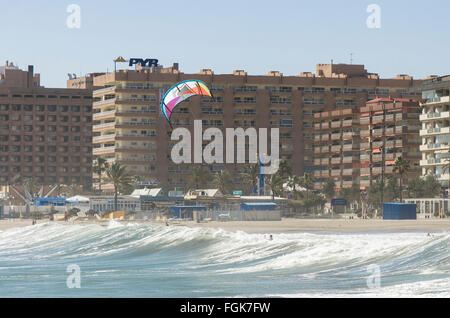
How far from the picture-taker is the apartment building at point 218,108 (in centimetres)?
17638

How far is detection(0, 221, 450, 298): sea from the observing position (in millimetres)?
38344

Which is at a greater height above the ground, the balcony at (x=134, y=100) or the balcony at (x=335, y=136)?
the balcony at (x=134, y=100)

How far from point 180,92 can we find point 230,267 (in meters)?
102

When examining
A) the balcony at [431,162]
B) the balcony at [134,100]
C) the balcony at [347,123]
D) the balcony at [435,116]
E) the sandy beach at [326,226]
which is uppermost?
the balcony at [134,100]

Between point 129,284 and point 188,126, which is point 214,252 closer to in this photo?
point 129,284

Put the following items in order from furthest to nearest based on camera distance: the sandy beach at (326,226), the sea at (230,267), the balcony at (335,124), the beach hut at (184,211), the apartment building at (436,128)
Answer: the balcony at (335,124) < the apartment building at (436,128) < the beach hut at (184,211) < the sandy beach at (326,226) < the sea at (230,267)

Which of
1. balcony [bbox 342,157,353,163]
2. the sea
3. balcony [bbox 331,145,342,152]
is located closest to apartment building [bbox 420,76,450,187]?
balcony [bbox 342,157,353,163]

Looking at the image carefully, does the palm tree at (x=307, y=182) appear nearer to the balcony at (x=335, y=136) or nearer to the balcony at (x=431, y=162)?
the balcony at (x=335, y=136)

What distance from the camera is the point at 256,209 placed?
112562 millimetres

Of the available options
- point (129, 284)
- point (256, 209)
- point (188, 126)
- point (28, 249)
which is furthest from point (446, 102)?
point (129, 284)

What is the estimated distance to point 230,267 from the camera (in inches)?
1943

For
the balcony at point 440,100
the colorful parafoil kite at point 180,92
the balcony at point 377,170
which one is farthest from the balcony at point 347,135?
the colorful parafoil kite at point 180,92
